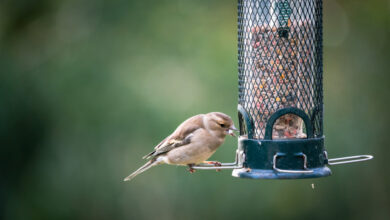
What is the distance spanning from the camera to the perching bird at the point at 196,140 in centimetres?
594

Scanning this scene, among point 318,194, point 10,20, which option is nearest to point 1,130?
point 10,20

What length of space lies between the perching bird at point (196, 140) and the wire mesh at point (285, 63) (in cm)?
35

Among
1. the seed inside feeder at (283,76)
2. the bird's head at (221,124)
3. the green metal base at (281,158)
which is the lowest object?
the green metal base at (281,158)

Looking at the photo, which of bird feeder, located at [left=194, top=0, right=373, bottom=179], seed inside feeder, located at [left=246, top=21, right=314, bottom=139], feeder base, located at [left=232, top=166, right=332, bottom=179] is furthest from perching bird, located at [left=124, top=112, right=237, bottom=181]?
feeder base, located at [left=232, top=166, right=332, bottom=179]

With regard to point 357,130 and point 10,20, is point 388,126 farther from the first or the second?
point 10,20

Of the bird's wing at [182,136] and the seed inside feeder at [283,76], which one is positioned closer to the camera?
the seed inside feeder at [283,76]

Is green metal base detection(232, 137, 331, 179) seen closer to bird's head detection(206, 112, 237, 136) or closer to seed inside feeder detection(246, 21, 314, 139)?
seed inside feeder detection(246, 21, 314, 139)

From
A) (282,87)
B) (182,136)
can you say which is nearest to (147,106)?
(182,136)

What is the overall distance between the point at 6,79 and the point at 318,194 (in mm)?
5108

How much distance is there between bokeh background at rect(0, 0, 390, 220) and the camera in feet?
30.8

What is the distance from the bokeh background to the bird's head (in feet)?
9.50

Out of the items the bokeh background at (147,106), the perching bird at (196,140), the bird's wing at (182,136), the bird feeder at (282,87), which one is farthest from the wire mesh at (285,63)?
the bokeh background at (147,106)

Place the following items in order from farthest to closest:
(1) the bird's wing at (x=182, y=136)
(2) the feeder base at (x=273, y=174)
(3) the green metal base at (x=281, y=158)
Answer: (1) the bird's wing at (x=182, y=136) → (3) the green metal base at (x=281, y=158) → (2) the feeder base at (x=273, y=174)

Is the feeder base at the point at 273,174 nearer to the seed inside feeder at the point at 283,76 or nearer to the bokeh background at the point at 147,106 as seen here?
the seed inside feeder at the point at 283,76
